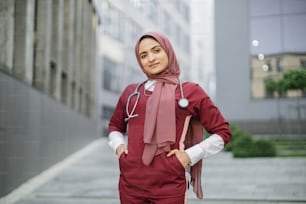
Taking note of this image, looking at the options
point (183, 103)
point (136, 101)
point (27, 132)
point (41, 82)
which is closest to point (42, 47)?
point (41, 82)

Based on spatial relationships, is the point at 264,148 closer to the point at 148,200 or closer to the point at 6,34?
the point at 6,34

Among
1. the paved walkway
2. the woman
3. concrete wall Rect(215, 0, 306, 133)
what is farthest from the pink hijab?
concrete wall Rect(215, 0, 306, 133)

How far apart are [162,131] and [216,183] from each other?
573 cm

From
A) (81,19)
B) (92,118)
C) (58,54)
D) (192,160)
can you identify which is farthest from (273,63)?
(92,118)

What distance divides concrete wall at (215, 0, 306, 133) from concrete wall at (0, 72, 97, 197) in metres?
2.72

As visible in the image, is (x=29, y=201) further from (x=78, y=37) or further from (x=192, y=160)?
(x=78, y=37)

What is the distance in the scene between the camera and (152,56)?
2084mm

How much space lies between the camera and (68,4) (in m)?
11.6

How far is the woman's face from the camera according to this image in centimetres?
209

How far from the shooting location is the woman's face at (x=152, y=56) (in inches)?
82.1

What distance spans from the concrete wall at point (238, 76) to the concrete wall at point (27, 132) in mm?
2717

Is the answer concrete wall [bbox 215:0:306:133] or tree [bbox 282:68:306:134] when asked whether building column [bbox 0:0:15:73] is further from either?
tree [bbox 282:68:306:134]

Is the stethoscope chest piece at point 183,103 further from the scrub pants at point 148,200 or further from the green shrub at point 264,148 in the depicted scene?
A: the green shrub at point 264,148

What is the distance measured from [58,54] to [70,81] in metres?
1.81
